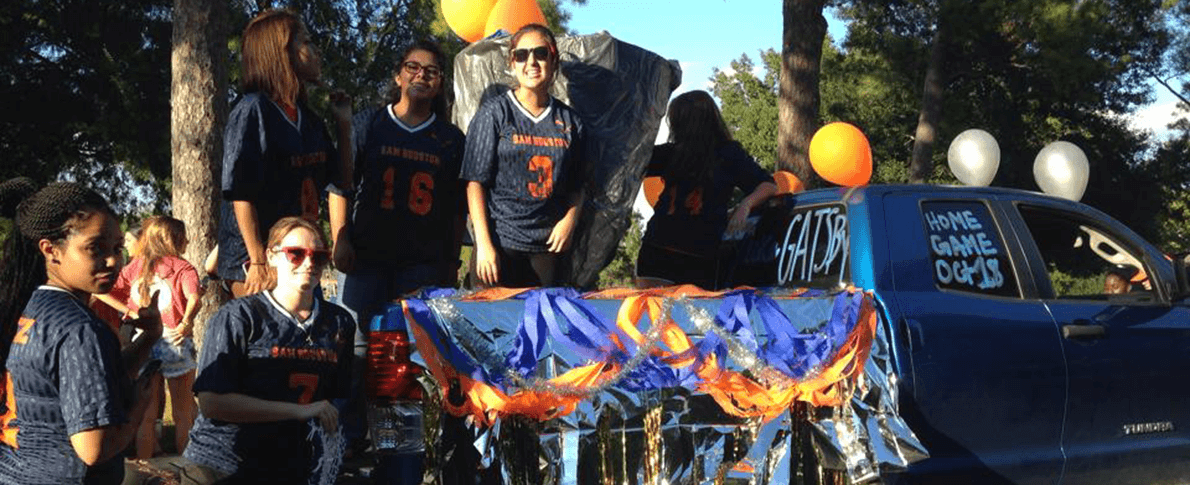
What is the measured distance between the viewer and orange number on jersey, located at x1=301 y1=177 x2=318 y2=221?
478 cm

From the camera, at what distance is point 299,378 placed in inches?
155

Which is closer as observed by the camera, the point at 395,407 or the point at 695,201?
the point at 395,407

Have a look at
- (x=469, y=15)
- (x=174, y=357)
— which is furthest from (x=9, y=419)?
(x=174, y=357)

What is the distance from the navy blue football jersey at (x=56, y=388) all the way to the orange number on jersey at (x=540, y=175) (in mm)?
2100

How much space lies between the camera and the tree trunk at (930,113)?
26281 mm

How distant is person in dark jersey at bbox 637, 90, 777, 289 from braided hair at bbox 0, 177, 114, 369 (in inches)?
112

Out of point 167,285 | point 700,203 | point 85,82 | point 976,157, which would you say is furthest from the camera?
point 85,82

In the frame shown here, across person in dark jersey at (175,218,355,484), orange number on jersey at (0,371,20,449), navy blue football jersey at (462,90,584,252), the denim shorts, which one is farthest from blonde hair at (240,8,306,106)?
the denim shorts

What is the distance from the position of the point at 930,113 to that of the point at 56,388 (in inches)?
1015

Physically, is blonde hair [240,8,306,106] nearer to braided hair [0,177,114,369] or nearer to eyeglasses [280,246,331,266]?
eyeglasses [280,246,331,266]

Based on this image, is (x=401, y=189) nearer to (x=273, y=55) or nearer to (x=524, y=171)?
(x=524, y=171)

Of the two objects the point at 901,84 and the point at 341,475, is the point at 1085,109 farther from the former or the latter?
the point at 341,475

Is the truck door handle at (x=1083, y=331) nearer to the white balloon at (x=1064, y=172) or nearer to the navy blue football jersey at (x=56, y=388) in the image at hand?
the navy blue football jersey at (x=56, y=388)

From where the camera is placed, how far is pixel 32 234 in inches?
128
